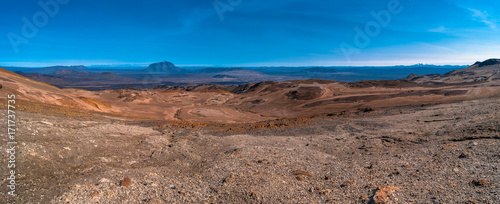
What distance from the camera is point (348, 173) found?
8.27 meters

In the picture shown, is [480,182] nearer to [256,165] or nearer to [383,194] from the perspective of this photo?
[383,194]

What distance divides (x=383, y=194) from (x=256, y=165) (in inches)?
176

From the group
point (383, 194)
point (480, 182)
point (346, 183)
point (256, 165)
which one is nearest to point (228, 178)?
point (256, 165)

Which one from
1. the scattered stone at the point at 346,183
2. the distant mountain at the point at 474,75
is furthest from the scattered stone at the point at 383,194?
the distant mountain at the point at 474,75

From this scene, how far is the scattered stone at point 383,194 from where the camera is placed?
Answer: 6211mm

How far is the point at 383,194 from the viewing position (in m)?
6.49

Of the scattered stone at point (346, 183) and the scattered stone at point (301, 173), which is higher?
the scattered stone at point (346, 183)

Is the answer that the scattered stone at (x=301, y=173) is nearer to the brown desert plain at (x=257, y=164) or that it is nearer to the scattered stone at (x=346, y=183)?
the brown desert plain at (x=257, y=164)

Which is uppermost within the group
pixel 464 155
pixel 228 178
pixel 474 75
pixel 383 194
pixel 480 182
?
pixel 474 75

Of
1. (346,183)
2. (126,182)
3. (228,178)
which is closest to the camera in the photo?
(126,182)

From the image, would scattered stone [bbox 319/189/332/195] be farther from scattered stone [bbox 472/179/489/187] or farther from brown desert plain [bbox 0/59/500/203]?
scattered stone [bbox 472/179/489/187]

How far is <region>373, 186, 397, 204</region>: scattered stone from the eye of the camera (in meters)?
6.21

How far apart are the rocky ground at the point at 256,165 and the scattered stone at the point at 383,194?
0.03m

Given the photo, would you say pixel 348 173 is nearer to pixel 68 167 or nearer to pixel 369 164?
pixel 369 164
